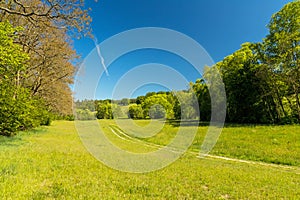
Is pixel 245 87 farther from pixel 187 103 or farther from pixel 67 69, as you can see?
pixel 67 69

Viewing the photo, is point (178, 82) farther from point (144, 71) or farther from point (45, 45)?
point (45, 45)

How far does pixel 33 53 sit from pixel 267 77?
33.8m

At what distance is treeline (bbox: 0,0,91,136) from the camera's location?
12.0 metres

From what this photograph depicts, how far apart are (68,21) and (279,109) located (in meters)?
36.8

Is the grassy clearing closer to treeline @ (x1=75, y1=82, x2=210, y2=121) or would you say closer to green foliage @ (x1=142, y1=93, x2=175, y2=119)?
treeline @ (x1=75, y1=82, x2=210, y2=121)

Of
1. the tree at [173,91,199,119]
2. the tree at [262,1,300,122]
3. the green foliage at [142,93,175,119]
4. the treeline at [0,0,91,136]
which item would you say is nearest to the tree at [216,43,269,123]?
the tree at [262,1,300,122]

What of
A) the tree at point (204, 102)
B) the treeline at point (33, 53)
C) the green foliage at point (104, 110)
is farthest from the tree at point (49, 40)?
the green foliage at point (104, 110)

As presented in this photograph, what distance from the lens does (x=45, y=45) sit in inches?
820

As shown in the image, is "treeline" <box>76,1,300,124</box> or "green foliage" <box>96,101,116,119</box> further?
"green foliage" <box>96,101,116,119</box>

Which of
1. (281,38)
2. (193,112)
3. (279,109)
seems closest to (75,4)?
(281,38)

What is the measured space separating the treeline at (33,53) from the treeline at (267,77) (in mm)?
8961

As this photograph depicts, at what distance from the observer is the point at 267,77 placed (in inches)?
1203

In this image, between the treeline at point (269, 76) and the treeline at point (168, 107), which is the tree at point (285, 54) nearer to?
the treeline at point (269, 76)

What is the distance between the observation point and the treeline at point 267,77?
28.3 metres
